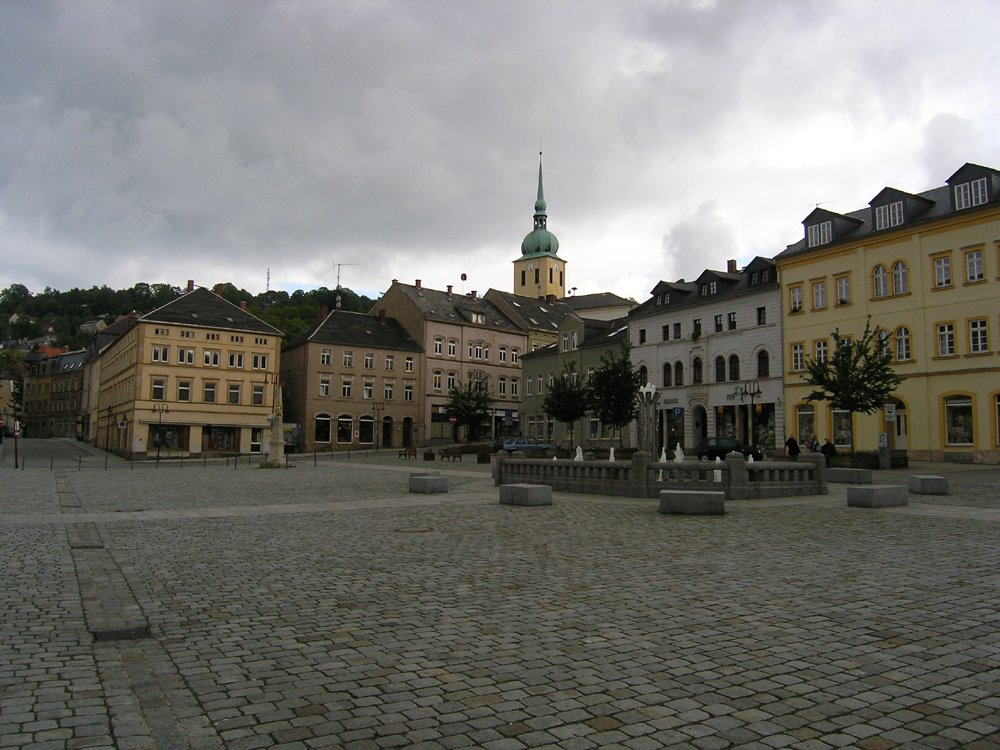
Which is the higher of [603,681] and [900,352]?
[900,352]

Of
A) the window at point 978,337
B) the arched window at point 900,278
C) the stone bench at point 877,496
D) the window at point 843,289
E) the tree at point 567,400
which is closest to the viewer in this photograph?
the stone bench at point 877,496

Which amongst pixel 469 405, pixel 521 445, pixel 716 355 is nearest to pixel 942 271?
pixel 716 355

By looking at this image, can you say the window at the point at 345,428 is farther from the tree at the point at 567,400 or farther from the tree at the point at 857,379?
the tree at the point at 857,379

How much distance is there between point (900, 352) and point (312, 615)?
4220 cm

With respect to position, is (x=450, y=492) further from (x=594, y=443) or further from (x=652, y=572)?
(x=594, y=443)

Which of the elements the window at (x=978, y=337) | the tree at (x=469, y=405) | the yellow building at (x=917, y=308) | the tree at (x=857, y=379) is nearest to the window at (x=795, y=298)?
the yellow building at (x=917, y=308)

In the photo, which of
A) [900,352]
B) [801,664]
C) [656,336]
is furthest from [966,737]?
[656,336]

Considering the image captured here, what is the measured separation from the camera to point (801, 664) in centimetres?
577

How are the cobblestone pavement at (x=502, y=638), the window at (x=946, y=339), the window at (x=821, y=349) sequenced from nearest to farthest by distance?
the cobblestone pavement at (x=502, y=638) < the window at (x=946, y=339) < the window at (x=821, y=349)

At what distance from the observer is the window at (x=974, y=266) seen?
38719 mm

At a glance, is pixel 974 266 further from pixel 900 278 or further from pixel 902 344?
pixel 902 344

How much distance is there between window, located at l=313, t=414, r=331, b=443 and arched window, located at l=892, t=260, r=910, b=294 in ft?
148

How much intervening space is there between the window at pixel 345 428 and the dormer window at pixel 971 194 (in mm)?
48465

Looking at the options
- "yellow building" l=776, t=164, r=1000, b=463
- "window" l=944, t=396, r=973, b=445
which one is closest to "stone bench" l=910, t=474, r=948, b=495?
"yellow building" l=776, t=164, r=1000, b=463
